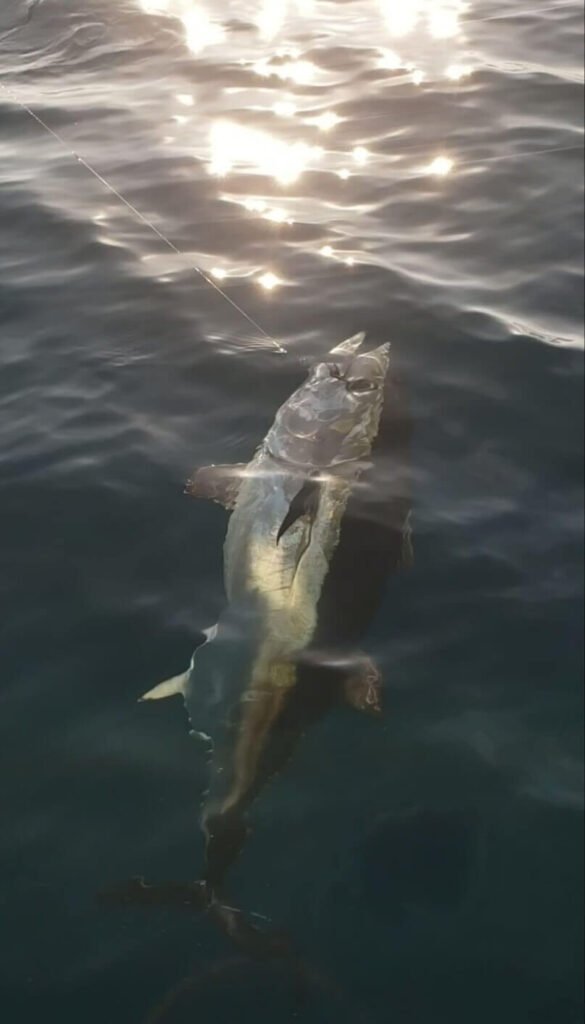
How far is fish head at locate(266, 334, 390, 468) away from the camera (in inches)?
330

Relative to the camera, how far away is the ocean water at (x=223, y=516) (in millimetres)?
5883

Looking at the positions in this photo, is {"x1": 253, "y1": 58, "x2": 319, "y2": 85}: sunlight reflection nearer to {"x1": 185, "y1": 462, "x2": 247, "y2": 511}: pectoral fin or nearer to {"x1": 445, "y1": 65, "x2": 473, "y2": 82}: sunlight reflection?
{"x1": 445, "y1": 65, "x2": 473, "y2": 82}: sunlight reflection

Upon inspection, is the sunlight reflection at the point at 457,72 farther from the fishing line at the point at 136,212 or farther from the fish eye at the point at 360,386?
the fish eye at the point at 360,386

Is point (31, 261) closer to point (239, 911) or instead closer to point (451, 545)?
point (451, 545)

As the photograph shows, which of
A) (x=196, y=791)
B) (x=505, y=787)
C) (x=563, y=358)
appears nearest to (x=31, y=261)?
(x=563, y=358)

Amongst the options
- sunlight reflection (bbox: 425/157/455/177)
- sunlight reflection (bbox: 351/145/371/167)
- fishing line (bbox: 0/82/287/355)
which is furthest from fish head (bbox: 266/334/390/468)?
sunlight reflection (bbox: 351/145/371/167)

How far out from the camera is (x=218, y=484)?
8266 mm

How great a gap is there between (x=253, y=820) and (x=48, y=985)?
4.19ft

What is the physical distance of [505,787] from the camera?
6.36 m

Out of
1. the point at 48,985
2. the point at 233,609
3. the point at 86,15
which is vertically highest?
the point at 86,15

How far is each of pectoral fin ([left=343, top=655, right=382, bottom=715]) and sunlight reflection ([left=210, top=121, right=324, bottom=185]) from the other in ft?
24.9

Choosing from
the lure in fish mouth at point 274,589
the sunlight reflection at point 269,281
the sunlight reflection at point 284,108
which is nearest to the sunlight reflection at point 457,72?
the sunlight reflection at point 284,108

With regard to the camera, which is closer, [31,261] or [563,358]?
[563,358]

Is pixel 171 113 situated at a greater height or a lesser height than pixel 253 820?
greater
